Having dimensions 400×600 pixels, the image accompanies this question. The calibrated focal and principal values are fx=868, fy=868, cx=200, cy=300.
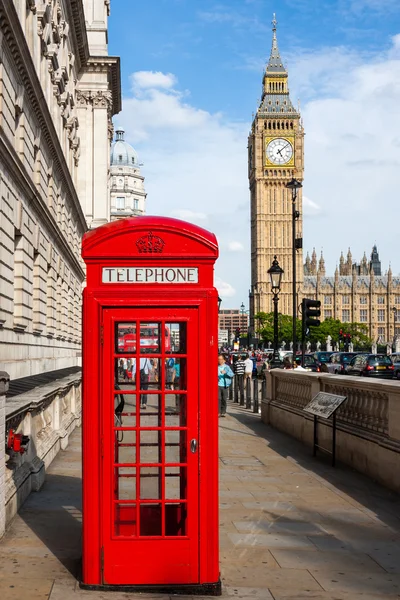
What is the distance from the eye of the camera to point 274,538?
24.9ft

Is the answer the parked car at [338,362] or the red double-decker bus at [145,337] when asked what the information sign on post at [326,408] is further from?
the parked car at [338,362]

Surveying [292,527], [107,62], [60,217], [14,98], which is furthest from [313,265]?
[292,527]

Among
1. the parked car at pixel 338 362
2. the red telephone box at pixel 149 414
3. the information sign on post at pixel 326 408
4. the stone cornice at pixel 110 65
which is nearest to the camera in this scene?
the red telephone box at pixel 149 414

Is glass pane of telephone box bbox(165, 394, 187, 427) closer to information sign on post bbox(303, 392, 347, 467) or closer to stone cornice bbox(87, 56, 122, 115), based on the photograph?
information sign on post bbox(303, 392, 347, 467)

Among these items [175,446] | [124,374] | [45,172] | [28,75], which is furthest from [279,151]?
[175,446]

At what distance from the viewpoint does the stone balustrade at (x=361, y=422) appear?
33.4ft

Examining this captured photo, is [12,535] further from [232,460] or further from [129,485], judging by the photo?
[232,460]

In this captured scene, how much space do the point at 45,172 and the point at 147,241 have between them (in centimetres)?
2232

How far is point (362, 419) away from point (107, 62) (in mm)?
39998

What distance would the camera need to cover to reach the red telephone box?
19.8ft

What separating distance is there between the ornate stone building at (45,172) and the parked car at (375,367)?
14.0 m

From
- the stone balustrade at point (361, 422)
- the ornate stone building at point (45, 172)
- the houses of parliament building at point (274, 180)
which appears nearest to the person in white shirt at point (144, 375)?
the stone balustrade at point (361, 422)

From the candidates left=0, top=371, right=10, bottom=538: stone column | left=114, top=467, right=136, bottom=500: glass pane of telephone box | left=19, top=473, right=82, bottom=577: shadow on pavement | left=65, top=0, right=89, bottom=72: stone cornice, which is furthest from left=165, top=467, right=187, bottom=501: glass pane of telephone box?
left=65, top=0, right=89, bottom=72: stone cornice

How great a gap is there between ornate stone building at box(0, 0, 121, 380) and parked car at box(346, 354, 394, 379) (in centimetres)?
1397
